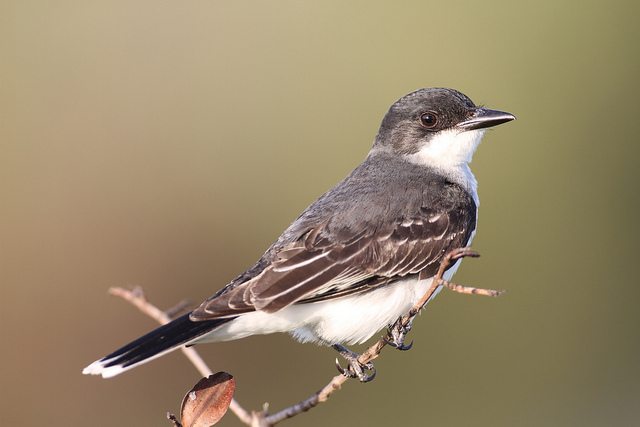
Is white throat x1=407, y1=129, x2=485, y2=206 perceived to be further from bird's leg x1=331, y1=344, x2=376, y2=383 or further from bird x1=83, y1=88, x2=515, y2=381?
bird's leg x1=331, y1=344, x2=376, y2=383

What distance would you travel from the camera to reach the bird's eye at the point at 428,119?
15.2ft

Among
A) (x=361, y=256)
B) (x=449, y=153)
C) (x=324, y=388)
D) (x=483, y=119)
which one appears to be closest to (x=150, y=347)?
(x=324, y=388)

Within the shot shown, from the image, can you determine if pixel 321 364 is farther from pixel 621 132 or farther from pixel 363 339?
pixel 621 132

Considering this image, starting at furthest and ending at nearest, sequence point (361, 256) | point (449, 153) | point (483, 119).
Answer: point (449, 153)
point (483, 119)
point (361, 256)

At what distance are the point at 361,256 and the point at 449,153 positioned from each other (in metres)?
1.14

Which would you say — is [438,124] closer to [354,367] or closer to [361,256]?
[361,256]

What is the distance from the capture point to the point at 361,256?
3.96 meters

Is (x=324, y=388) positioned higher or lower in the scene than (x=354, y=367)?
higher

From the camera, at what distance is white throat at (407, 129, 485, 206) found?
461 cm

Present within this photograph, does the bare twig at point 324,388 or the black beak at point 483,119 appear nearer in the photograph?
the bare twig at point 324,388

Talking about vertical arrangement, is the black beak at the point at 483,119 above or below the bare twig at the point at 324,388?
above

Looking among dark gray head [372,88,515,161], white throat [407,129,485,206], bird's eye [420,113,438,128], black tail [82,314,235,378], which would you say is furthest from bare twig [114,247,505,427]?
bird's eye [420,113,438,128]

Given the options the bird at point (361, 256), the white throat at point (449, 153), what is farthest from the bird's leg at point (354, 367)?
the white throat at point (449, 153)

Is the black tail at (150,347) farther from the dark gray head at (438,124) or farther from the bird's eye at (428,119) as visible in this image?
the bird's eye at (428,119)
